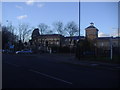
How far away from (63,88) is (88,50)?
26494 mm

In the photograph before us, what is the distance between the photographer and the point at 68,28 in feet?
287

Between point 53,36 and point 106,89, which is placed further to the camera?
point 53,36

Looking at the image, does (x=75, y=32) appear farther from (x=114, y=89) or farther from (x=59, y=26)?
(x=114, y=89)

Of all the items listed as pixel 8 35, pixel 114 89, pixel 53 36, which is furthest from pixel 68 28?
pixel 114 89

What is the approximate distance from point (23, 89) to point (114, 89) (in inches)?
146

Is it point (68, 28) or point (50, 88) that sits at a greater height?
point (68, 28)

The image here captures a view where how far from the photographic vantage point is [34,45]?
97.2 meters

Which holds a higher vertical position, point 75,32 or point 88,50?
point 75,32

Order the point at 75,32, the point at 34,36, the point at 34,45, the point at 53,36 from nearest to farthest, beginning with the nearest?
the point at 75,32 < the point at 34,45 < the point at 34,36 < the point at 53,36

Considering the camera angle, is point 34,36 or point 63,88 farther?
point 34,36

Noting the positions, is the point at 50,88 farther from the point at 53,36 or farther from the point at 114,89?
the point at 53,36

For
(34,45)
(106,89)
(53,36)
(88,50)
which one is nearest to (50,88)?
(106,89)

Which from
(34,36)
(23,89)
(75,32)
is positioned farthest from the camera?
(34,36)

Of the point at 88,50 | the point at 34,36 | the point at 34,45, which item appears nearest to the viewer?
the point at 88,50
